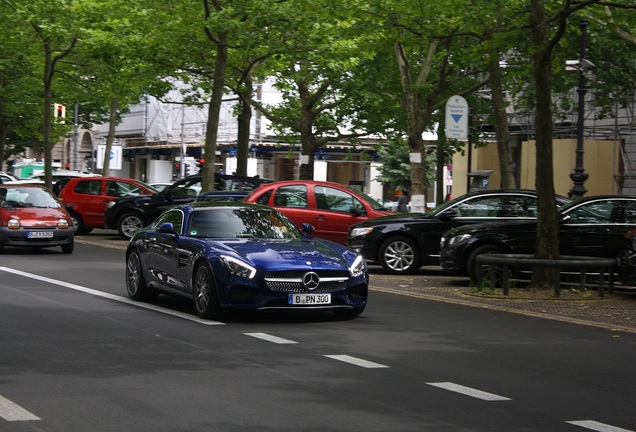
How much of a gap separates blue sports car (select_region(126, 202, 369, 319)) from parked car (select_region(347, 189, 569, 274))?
7.25 m

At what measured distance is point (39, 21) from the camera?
129 feet

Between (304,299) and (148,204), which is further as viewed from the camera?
(148,204)

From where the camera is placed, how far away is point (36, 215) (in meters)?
27.4

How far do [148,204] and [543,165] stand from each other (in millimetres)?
17090

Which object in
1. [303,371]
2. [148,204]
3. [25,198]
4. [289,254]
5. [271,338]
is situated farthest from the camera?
[148,204]

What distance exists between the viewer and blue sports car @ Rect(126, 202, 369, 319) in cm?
1391

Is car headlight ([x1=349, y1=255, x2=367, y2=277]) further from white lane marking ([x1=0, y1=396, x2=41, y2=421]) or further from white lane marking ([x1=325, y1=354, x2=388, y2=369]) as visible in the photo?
white lane marking ([x1=0, y1=396, x2=41, y2=421])

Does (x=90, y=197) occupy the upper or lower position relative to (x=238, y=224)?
upper

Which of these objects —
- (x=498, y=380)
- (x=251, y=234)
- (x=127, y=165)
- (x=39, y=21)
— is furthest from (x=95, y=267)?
(x=127, y=165)

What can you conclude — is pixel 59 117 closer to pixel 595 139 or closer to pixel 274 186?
pixel 595 139

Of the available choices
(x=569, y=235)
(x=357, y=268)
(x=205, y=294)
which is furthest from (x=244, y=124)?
(x=205, y=294)

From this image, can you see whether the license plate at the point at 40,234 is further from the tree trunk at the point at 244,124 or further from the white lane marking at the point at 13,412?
the white lane marking at the point at 13,412

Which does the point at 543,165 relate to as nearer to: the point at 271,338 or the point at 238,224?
the point at 238,224

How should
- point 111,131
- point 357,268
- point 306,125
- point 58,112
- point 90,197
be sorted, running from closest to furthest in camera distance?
point 357,268 < point 90,197 < point 306,125 < point 58,112 < point 111,131
